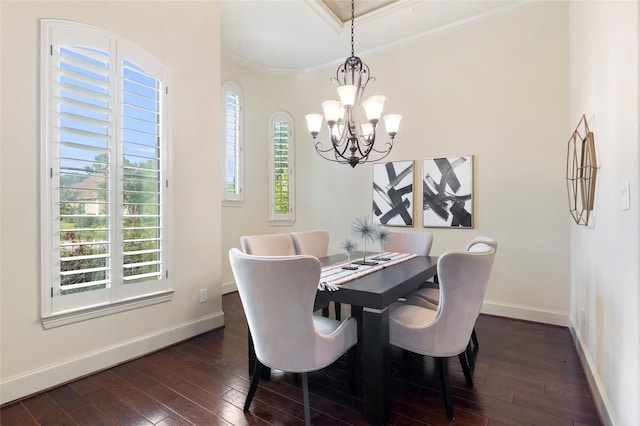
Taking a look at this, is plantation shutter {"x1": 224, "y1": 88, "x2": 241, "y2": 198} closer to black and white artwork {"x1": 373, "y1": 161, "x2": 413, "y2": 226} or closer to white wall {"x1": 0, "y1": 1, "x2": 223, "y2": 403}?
white wall {"x1": 0, "y1": 1, "x2": 223, "y2": 403}

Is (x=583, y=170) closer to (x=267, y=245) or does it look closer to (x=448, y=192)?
(x=448, y=192)

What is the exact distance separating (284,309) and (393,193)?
118 inches

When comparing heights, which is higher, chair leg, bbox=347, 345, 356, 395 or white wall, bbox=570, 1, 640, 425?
white wall, bbox=570, 1, 640, 425

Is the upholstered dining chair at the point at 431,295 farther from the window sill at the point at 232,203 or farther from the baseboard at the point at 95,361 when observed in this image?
the window sill at the point at 232,203

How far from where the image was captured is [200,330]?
3.05 m

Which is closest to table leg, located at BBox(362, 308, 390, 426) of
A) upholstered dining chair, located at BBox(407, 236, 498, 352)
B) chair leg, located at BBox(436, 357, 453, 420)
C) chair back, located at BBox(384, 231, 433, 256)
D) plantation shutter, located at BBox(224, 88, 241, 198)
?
chair leg, located at BBox(436, 357, 453, 420)

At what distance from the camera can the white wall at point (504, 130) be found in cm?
327

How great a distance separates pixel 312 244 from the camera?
3248 millimetres

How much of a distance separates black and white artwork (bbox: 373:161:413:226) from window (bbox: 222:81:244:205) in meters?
2.02

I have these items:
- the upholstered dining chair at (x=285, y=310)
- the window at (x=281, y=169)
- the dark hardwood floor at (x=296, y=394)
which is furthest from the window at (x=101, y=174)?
the window at (x=281, y=169)

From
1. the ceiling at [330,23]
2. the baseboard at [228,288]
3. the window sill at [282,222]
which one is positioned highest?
the ceiling at [330,23]

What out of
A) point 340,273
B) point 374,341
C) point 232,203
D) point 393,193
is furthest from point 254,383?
point 232,203

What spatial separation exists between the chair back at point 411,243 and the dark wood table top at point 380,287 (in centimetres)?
84

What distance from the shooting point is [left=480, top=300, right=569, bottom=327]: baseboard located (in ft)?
10.6
